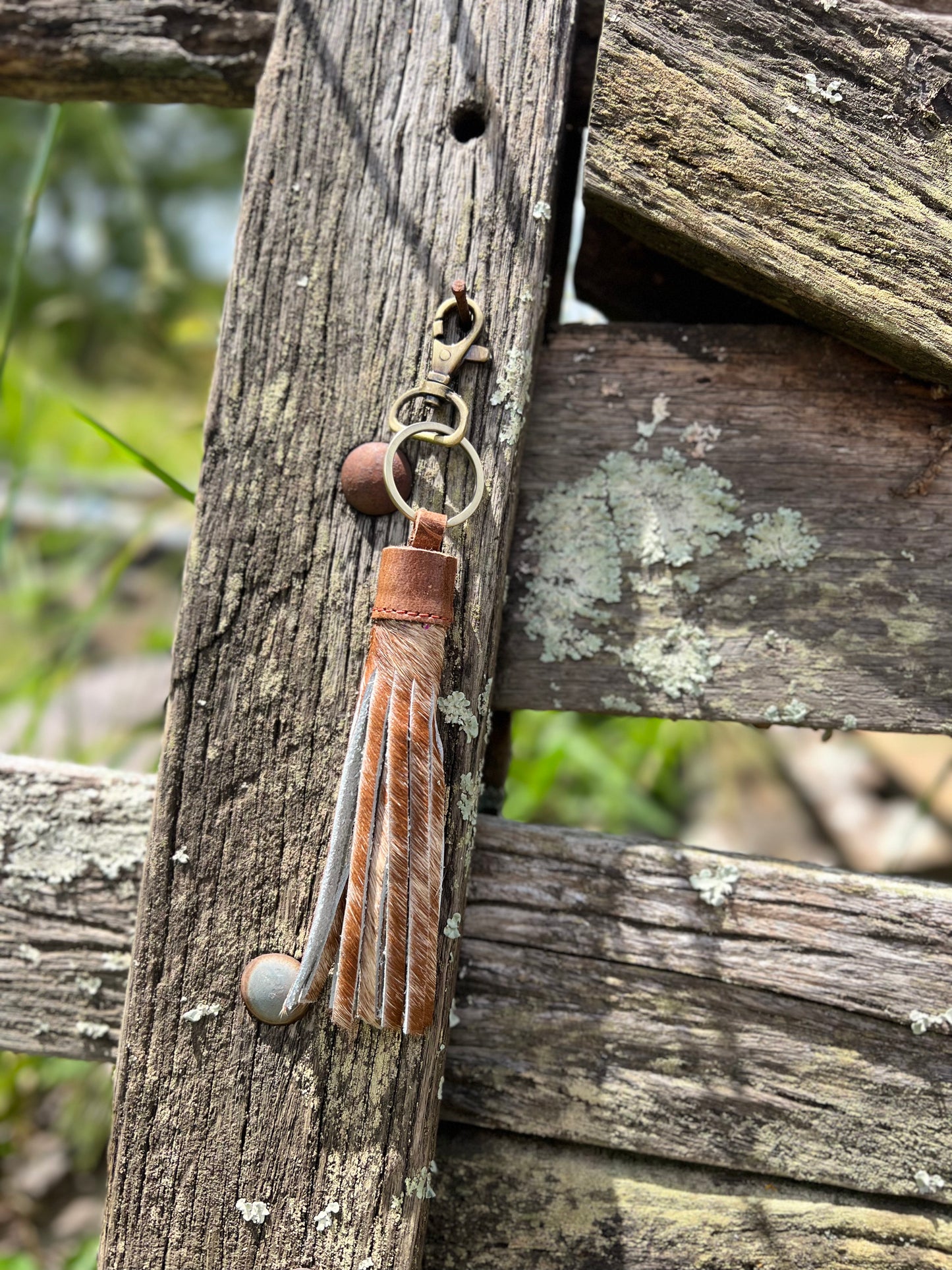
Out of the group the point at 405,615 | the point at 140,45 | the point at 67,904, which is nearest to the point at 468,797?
the point at 405,615

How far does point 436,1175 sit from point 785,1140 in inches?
16.8

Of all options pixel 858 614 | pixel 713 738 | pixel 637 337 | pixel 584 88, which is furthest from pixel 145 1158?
pixel 713 738

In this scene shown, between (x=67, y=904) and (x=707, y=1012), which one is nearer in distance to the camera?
(x=707, y=1012)

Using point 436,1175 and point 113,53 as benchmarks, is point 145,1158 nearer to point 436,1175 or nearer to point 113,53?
point 436,1175

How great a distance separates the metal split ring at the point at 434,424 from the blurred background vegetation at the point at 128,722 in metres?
0.49

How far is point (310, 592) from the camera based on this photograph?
0.97m

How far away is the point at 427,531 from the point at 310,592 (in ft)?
0.56

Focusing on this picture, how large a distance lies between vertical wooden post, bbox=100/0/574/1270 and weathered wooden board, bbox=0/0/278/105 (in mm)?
130

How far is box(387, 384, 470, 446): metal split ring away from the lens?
0.93 metres

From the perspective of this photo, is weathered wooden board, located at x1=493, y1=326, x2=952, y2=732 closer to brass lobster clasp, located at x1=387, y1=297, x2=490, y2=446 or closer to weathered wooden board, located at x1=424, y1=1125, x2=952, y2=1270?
brass lobster clasp, located at x1=387, y1=297, x2=490, y2=446

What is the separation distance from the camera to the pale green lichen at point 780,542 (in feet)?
3.40

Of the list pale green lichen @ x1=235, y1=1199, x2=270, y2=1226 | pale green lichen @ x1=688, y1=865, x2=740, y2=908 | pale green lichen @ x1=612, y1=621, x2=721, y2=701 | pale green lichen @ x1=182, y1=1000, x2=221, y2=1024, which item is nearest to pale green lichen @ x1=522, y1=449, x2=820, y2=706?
pale green lichen @ x1=612, y1=621, x2=721, y2=701

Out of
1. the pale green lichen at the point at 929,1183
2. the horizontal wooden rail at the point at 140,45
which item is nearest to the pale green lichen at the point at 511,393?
the horizontal wooden rail at the point at 140,45

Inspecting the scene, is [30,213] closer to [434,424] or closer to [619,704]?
[434,424]
